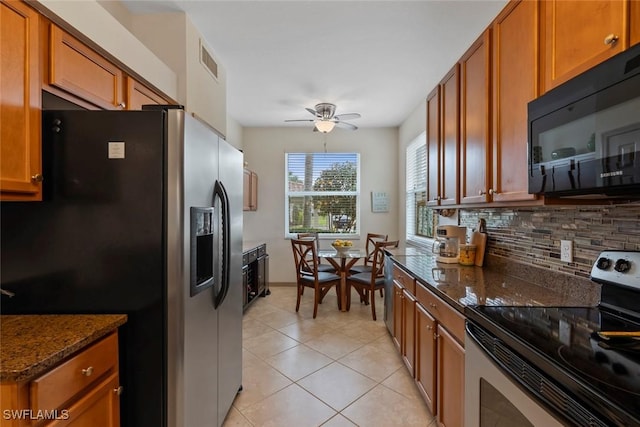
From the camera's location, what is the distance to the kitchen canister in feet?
7.81

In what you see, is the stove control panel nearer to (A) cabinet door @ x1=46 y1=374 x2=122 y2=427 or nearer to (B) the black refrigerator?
(B) the black refrigerator

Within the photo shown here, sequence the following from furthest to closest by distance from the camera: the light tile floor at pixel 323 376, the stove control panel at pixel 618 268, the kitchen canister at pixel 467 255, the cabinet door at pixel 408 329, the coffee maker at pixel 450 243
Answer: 1. the coffee maker at pixel 450 243
2. the kitchen canister at pixel 467 255
3. the cabinet door at pixel 408 329
4. the light tile floor at pixel 323 376
5. the stove control panel at pixel 618 268

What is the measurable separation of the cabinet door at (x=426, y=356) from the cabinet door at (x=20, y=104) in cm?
205

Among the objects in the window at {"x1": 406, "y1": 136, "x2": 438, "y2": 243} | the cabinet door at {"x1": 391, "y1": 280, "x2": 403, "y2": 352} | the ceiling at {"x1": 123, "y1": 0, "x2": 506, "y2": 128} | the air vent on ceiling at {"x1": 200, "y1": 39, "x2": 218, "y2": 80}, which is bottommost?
the cabinet door at {"x1": 391, "y1": 280, "x2": 403, "y2": 352}

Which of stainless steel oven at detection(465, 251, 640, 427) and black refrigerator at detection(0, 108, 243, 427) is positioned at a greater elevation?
black refrigerator at detection(0, 108, 243, 427)

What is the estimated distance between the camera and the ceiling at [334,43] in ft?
7.13

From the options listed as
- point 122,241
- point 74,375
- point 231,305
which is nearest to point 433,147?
point 231,305

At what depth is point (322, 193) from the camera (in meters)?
5.35

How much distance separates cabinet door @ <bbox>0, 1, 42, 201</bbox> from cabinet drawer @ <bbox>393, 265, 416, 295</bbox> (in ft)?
6.99

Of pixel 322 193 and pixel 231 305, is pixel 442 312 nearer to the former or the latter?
pixel 231 305

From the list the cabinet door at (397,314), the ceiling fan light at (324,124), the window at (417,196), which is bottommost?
the cabinet door at (397,314)

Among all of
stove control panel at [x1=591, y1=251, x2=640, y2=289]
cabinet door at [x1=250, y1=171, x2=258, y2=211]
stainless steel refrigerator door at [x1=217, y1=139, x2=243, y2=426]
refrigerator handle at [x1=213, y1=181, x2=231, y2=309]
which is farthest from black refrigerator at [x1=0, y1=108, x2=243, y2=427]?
cabinet door at [x1=250, y1=171, x2=258, y2=211]

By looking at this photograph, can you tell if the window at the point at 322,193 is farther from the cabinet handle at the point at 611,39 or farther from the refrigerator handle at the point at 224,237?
the cabinet handle at the point at 611,39

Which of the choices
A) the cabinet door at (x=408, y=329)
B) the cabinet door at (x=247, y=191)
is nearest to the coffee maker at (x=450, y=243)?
the cabinet door at (x=408, y=329)
